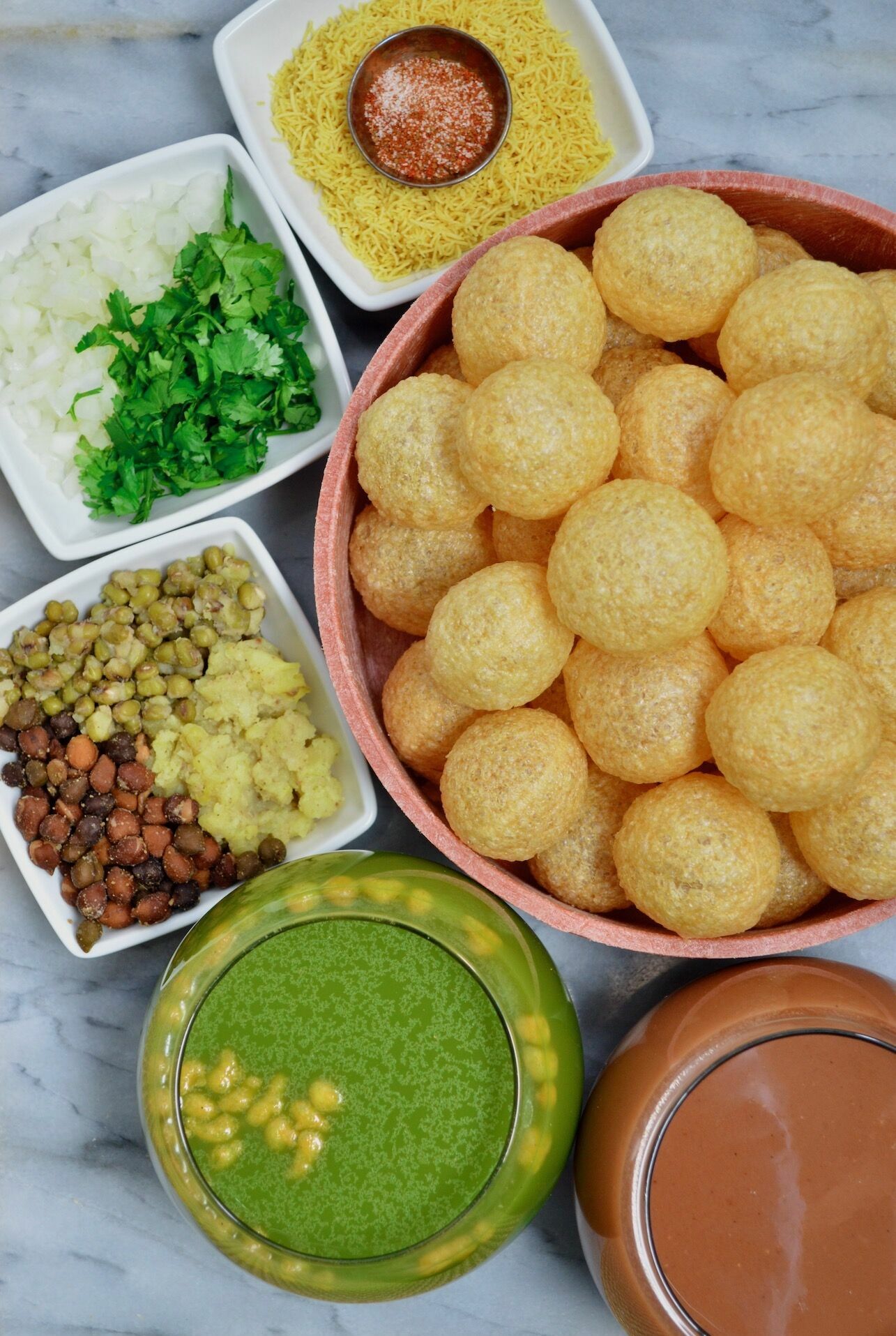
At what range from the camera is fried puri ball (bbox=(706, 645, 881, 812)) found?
3.83ft

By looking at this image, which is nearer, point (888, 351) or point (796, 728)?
point (796, 728)

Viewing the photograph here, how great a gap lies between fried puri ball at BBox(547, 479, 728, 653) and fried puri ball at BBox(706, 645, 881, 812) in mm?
98

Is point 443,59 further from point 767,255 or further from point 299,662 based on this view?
point 299,662

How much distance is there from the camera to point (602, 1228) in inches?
55.8

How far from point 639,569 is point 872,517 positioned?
1.09ft

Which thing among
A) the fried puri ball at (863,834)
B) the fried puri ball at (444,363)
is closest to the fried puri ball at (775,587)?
the fried puri ball at (863,834)

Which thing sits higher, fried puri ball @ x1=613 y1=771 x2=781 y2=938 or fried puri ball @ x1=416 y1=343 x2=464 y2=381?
fried puri ball @ x1=416 y1=343 x2=464 y2=381

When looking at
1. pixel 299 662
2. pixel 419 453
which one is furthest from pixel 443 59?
pixel 299 662

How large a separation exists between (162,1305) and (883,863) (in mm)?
1386

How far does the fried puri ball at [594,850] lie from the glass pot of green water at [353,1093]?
0.46 ft

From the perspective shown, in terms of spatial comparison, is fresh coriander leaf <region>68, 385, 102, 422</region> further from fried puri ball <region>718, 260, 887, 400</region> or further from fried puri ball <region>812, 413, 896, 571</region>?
fried puri ball <region>812, 413, 896, 571</region>

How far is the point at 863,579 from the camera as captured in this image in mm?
1388

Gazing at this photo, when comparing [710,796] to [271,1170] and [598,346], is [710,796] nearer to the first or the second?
[598,346]

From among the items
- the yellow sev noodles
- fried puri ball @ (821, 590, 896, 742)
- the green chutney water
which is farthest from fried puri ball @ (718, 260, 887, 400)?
the green chutney water
